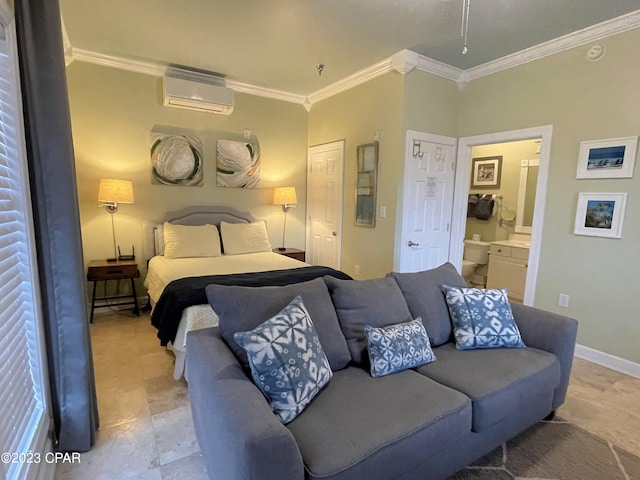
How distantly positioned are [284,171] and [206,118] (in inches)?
48.1

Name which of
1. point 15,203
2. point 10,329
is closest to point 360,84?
point 15,203

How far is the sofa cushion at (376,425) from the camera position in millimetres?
1161

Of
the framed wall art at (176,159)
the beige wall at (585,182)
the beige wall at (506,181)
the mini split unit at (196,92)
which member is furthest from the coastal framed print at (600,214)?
the framed wall art at (176,159)

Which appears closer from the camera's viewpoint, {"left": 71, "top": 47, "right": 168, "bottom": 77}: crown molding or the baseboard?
the baseboard

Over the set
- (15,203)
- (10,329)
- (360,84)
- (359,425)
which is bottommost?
(359,425)

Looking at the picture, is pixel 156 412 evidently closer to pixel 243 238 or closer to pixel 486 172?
pixel 243 238

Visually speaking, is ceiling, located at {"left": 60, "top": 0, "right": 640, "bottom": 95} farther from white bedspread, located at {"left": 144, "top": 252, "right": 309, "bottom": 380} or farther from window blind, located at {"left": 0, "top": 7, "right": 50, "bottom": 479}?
white bedspread, located at {"left": 144, "top": 252, "right": 309, "bottom": 380}

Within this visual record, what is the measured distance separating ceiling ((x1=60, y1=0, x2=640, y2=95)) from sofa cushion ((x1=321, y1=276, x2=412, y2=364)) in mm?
2072

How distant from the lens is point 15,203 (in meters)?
1.43

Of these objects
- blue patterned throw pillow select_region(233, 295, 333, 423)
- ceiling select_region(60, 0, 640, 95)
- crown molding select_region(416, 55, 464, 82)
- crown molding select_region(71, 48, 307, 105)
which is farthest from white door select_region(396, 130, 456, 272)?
blue patterned throw pillow select_region(233, 295, 333, 423)

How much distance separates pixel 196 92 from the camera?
3914 millimetres

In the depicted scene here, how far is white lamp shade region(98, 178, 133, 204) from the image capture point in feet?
11.2

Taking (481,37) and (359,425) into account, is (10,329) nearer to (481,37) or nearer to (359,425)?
(359,425)

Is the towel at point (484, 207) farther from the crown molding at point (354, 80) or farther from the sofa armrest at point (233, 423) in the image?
the sofa armrest at point (233, 423)
